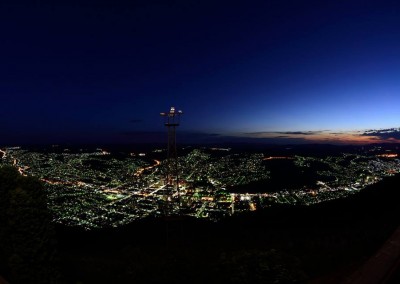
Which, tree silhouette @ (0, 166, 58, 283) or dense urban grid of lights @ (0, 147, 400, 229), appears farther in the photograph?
dense urban grid of lights @ (0, 147, 400, 229)

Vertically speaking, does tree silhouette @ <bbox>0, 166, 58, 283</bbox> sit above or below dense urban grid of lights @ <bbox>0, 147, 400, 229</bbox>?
above

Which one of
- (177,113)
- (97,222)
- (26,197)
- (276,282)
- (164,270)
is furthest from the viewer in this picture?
(97,222)

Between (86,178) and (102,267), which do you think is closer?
(102,267)

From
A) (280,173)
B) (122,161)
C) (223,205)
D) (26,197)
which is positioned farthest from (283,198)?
(122,161)

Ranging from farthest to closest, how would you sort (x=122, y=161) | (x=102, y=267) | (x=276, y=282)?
(x=122, y=161), (x=102, y=267), (x=276, y=282)

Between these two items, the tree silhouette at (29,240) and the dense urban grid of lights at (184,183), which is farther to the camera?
the dense urban grid of lights at (184,183)

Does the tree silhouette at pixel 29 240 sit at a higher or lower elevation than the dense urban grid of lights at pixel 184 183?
higher

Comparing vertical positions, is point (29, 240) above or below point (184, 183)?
above

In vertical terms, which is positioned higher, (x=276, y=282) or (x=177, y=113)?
(x=177, y=113)

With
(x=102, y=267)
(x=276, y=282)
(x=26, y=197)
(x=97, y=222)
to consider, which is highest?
(x=26, y=197)

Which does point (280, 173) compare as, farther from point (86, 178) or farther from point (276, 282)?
point (276, 282)

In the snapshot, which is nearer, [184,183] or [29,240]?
[29,240]
